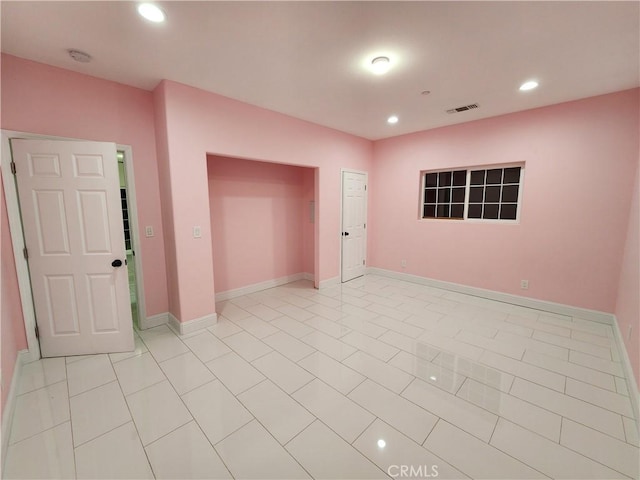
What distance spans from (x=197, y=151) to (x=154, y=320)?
2120 millimetres

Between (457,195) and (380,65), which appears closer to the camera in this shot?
(380,65)

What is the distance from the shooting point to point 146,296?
3.20 metres

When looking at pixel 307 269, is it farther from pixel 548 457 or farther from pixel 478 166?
pixel 548 457

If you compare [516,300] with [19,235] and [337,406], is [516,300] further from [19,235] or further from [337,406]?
[19,235]

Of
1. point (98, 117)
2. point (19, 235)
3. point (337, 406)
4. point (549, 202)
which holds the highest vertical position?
point (98, 117)

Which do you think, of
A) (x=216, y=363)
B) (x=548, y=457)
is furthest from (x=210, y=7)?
(x=548, y=457)

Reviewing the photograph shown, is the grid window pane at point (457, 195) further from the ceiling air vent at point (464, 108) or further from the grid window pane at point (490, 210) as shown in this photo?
the ceiling air vent at point (464, 108)

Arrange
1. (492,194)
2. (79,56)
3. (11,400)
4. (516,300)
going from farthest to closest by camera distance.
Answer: (492,194), (516,300), (79,56), (11,400)

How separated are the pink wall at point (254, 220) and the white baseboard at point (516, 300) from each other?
2.10 meters

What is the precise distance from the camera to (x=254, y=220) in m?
4.53

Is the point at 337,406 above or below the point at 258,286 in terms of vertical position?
below

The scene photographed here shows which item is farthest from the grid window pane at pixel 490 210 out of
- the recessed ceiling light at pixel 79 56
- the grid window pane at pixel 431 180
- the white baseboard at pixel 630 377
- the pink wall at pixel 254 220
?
the recessed ceiling light at pixel 79 56

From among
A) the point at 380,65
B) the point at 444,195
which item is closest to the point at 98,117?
the point at 380,65

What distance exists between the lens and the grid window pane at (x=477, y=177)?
14.1ft
